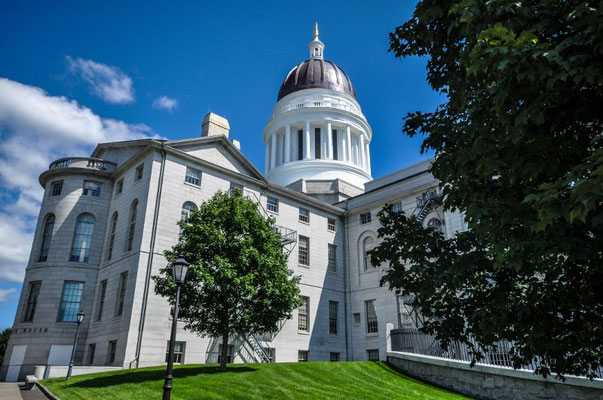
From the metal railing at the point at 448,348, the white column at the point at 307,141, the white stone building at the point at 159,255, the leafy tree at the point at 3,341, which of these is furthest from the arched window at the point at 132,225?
the leafy tree at the point at 3,341

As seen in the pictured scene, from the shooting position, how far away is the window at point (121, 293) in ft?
83.1

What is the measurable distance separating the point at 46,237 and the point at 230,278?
18288mm

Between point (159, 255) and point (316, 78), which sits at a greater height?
point (316, 78)

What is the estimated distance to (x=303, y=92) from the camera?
178 feet

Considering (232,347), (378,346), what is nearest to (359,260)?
(378,346)

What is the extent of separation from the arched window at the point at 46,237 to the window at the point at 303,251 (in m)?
17.6

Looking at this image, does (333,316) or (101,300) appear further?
(333,316)

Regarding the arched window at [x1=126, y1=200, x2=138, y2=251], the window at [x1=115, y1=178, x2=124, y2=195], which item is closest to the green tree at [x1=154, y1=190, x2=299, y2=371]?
the arched window at [x1=126, y1=200, x2=138, y2=251]

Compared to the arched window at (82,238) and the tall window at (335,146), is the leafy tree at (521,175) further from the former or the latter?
the tall window at (335,146)

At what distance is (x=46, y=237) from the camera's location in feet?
95.7

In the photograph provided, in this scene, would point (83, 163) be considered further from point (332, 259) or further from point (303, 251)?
point (332, 259)

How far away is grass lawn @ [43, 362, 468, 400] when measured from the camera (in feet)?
45.0

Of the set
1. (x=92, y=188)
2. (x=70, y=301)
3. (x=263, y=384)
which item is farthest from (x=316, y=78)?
(x=263, y=384)

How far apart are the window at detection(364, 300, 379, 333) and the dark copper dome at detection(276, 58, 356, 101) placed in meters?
30.0
